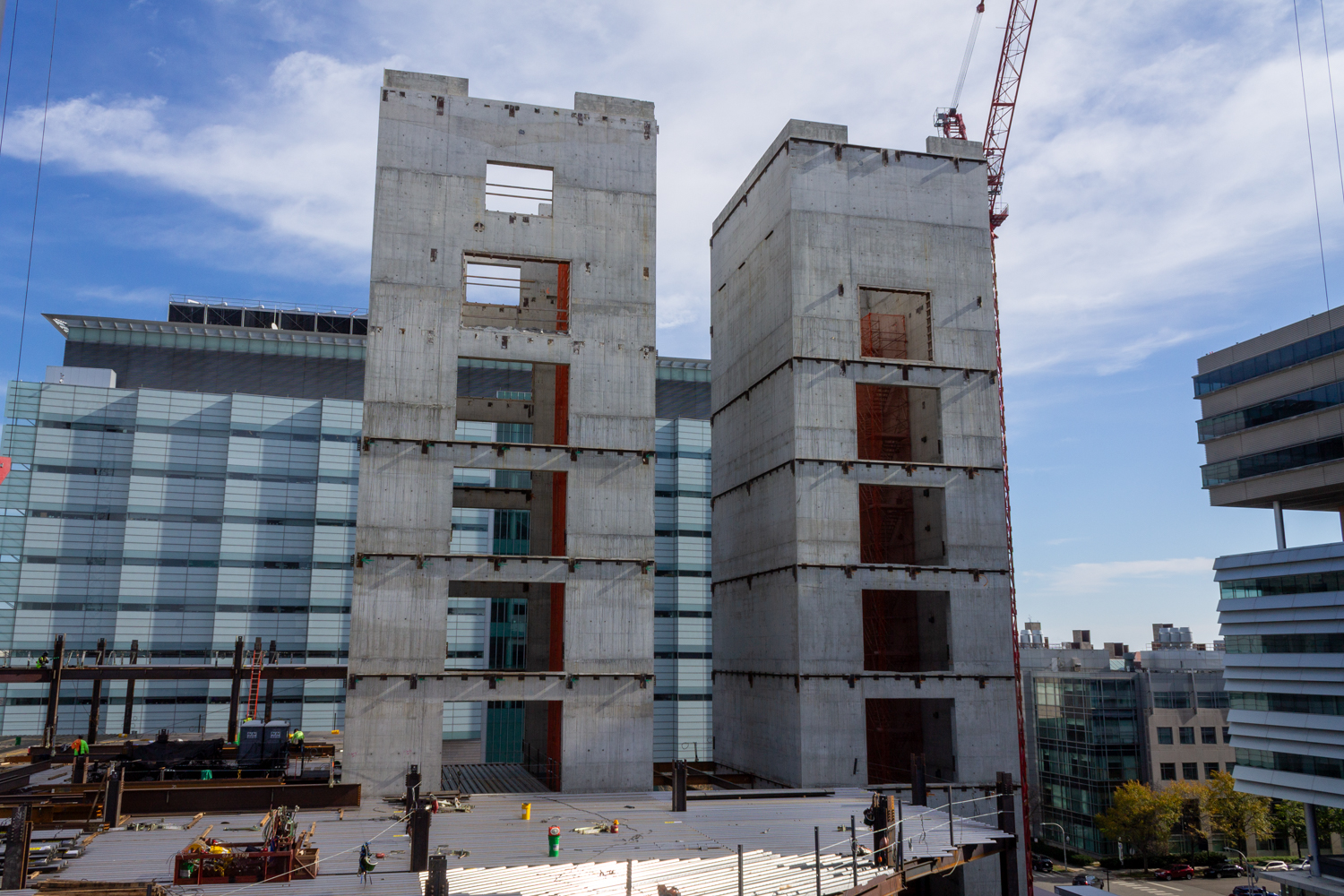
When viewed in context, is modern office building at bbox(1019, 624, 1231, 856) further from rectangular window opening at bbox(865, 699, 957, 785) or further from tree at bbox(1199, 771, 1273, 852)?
rectangular window opening at bbox(865, 699, 957, 785)

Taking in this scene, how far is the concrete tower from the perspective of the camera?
43594 mm

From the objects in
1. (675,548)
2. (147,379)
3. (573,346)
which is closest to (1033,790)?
(675,548)

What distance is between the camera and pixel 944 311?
5231 centimetres

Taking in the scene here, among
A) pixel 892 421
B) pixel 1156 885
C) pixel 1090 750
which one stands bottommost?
pixel 1156 885

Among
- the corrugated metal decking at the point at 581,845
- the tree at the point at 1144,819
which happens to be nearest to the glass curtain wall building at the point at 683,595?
the tree at the point at 1144,819

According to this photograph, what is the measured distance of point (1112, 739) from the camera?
321 feet

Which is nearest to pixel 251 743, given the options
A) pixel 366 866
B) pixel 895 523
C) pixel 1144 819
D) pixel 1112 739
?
pixel 366 866

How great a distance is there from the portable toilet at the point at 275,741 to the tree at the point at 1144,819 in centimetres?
7549

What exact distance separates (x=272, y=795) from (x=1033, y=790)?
87642mm

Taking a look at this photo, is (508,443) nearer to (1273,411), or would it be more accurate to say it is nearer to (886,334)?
(886,334)

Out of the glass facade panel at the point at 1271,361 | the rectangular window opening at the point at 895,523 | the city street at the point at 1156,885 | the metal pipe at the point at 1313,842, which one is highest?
the glass facade panel at the point at 1271,361

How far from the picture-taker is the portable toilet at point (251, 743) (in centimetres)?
3906

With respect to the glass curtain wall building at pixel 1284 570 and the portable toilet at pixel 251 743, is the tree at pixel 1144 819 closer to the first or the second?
the glass curtain wall building at pixel 1284 570

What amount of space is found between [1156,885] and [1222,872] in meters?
7.86
